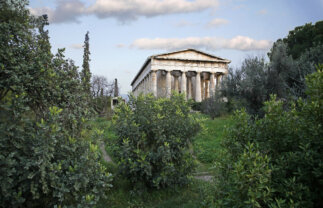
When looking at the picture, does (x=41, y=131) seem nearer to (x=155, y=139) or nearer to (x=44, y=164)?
(x=44, y=164)

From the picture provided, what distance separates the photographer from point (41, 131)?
11.0ft

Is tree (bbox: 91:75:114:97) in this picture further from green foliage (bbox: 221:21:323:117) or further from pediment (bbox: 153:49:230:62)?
green foliage (bbox: 221:21:323:117)

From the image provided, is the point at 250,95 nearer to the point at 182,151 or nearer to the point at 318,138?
the point at 182,151

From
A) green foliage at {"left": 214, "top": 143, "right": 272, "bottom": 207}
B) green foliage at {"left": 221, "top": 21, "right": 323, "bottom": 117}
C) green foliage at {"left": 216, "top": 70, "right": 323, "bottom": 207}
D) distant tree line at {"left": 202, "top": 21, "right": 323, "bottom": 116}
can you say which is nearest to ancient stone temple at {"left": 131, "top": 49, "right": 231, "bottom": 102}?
distant tree line at {"left": 202, "top": 21, "right": 323, "bottom": 116}

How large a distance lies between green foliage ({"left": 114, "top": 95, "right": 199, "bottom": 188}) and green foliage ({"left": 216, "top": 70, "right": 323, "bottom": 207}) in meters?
2.93

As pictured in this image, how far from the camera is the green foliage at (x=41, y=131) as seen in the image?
336cm

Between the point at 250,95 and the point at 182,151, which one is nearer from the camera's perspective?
the point at 182,151

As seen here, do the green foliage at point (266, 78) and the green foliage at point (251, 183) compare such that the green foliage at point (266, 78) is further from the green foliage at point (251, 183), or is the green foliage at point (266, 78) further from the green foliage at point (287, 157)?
the green foliage at point (251, 183)

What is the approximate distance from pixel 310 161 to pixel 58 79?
388cm

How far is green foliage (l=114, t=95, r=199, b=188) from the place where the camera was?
248 inches

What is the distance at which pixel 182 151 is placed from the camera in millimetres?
6730

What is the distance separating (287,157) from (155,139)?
13.1 ft

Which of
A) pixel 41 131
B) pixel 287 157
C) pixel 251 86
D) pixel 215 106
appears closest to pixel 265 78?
pixel 251 86

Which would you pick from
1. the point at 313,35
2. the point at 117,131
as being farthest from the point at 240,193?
the point at 313,35
